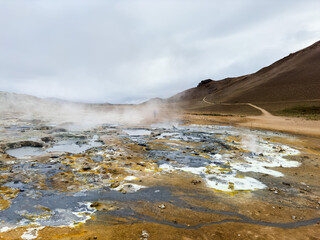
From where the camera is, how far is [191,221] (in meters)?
4.37

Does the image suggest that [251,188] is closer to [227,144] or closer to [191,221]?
[191,221]

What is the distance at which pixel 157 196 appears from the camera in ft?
18.2

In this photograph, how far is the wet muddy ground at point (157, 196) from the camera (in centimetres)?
405

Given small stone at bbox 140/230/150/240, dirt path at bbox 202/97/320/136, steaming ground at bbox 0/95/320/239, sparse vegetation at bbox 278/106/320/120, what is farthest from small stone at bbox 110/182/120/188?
sparse vegetation at bbox 278/106/320/120

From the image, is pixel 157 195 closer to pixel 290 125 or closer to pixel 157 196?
pixel 157 196

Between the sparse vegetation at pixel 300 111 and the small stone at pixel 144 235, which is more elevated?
the sparse vegetation at pixel 300 111

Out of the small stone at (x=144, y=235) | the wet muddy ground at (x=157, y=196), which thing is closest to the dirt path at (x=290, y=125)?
the wet muddy ground at (x=157, y=196)

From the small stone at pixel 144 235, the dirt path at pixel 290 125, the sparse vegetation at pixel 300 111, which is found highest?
the sparse vegetation at pixel 300 111

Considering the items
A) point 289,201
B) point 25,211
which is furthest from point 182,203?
point 25,211

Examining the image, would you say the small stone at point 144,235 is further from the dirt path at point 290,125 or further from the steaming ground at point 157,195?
the dirt path at point 290,125

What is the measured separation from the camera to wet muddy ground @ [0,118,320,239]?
13.3ft

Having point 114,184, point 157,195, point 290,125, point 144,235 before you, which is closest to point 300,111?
point 290,125

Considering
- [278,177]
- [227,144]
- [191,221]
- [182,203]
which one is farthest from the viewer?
[227,144]

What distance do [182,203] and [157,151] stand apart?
5.56 m
